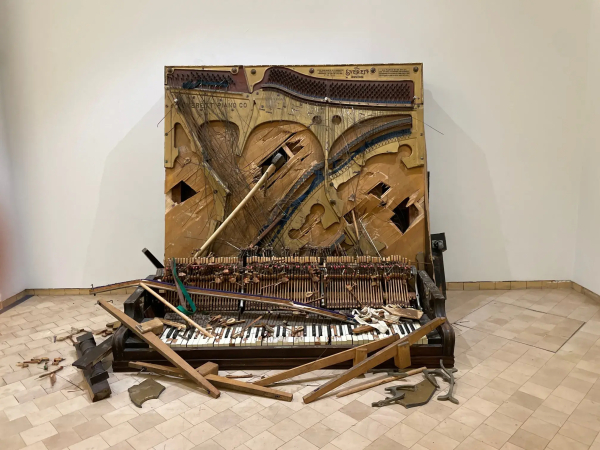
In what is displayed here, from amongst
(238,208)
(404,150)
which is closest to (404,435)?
(238,208)

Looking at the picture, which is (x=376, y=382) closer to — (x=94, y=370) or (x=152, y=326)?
(x=152, y=326)

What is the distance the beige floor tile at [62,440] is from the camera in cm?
240

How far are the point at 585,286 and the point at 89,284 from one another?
5.58 m

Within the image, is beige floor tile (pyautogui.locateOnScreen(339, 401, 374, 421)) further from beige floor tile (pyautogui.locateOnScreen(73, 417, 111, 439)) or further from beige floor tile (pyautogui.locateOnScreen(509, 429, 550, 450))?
beige floor tile (pyautogui.locateOnScreen(73, 417, 111, 439))

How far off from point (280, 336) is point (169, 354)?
794 mm

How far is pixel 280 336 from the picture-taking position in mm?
3227

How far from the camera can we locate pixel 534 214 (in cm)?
489

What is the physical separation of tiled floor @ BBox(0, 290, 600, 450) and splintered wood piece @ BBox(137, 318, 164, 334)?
1.08ft

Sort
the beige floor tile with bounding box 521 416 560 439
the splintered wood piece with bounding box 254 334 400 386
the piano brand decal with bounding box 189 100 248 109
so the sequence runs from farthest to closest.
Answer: the piano brand decal with bounding box 189 100 248 109 → the splintered wood piece with bounding box 254 334 400 386 → the beige floor tile with bounding box 521 416 560 439

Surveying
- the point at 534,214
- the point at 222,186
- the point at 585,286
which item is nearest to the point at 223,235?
the point at 222,186

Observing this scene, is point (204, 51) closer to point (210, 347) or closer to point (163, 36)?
point (163, 36)

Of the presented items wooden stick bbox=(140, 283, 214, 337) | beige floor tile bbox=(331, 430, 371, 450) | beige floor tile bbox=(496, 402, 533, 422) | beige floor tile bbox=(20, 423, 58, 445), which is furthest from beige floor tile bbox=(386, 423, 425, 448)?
beige floor tile bbox=(20, 423, 58, 445)

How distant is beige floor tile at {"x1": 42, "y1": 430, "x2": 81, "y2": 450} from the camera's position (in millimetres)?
2400

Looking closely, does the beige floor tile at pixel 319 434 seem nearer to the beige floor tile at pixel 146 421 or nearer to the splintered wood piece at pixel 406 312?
the beige floor tile at pixel 146 421
